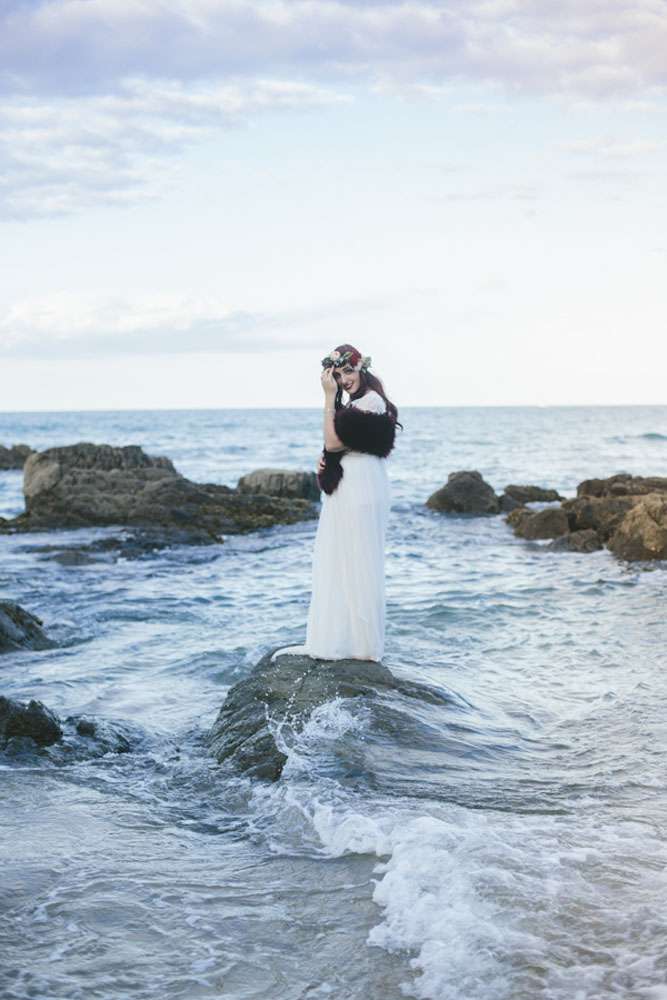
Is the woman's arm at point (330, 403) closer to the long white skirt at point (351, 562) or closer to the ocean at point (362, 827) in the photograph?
the long white skirt at point (351, 562)

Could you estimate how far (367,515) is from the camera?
26.7 feet

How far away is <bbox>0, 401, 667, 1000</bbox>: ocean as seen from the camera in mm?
4207

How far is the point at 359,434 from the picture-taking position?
7949mm

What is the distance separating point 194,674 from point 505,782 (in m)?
4.41

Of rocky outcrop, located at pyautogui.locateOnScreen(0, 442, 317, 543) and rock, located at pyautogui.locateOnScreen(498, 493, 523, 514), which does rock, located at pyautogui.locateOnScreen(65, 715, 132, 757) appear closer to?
rocky outcrop, located at pyautogui.locateOnScreen(0, 442, 317, 543)

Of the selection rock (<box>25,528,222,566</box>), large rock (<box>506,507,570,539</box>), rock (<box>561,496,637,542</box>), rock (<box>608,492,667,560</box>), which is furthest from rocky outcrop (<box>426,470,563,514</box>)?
rock (<box>608,492,667,560</box>)

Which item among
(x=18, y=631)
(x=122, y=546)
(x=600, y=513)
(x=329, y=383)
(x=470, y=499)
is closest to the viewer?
(x=329, y=383)

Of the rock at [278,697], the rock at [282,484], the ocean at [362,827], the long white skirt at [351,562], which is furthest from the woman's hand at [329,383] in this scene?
the rock at [282,484]

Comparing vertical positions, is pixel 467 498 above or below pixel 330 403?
below

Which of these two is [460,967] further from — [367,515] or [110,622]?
[110,622]

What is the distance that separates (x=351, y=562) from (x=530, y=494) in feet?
74.5

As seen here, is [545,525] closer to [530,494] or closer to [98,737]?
[530,494]

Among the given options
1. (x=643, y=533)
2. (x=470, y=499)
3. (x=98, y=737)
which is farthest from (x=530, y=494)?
(x=98, y=737)

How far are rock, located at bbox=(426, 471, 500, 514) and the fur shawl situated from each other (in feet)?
64.5
